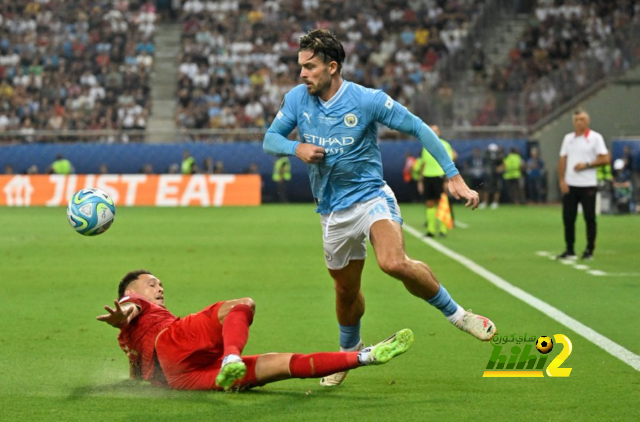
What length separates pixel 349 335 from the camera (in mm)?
7398

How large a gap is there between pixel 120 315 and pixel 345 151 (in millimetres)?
1918

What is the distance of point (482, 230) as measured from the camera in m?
22.9

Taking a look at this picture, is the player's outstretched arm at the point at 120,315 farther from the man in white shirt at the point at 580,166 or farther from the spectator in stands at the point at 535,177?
the spectator in stands at the point at 535,177

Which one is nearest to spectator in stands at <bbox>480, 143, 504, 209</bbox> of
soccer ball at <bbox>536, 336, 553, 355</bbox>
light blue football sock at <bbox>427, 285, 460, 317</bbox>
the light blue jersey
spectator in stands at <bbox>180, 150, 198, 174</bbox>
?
spectator in stands at <bbox>180, 150, 198, 174</bbox>

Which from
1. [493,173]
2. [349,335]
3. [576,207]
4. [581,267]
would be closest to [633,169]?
[493,173]

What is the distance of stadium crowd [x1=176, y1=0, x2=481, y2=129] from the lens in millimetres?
39219

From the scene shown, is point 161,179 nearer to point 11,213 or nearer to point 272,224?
point 11,213

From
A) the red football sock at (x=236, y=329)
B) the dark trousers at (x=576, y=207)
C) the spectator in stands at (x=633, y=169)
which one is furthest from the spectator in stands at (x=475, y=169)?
the red football sock at (x=236, y=329)

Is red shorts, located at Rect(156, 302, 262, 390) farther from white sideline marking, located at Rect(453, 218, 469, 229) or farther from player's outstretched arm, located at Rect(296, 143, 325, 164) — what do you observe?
white sideline marking, located at Rect(453, 218, 469, 229)

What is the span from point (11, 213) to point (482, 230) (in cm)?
1375

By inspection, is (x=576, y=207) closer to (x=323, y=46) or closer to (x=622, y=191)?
(x=323, y=46)

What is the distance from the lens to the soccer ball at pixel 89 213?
27.7ft

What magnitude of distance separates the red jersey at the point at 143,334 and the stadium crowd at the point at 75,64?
3130cm

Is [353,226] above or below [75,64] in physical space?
below
